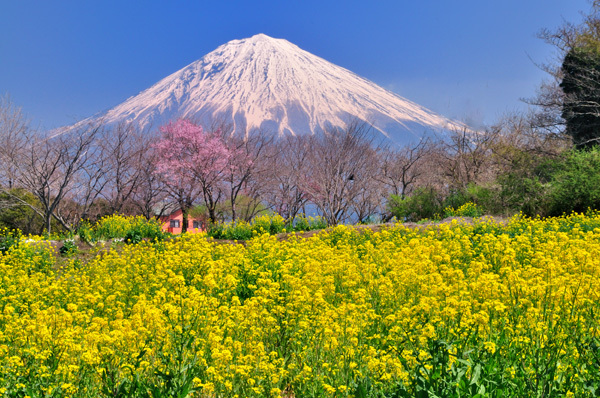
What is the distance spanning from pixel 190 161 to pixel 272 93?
14284 cm

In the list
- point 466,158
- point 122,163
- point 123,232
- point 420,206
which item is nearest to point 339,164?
point 420,206

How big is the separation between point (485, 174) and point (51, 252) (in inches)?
956

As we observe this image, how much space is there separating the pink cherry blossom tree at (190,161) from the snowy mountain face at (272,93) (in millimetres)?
101659

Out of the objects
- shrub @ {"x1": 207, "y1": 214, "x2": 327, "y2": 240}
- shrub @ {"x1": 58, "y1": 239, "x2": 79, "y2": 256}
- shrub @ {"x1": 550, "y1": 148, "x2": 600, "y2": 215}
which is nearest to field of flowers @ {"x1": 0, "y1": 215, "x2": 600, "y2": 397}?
shrub @ {"x1": 58, "y1": 239, "x2": 79, "y2": 256}

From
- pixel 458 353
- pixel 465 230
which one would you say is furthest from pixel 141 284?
pixel 465 230

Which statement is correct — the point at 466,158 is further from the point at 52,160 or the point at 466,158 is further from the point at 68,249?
the point at 52,160

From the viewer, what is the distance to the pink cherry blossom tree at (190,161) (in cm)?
3075

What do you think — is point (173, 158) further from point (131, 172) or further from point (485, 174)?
point (485, 174)

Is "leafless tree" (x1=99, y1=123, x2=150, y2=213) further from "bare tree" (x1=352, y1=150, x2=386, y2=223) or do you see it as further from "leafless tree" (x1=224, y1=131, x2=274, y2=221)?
"bare tree" (x1=352, y1=150, x2=386, y2=223)

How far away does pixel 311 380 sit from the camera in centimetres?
423

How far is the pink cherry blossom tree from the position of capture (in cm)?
3075

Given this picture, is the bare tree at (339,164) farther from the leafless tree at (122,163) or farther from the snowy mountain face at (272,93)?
the snowy mountain face at (272,93)

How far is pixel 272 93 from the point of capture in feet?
557

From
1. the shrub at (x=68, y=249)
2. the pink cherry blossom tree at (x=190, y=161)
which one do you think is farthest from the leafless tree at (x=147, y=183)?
the shrub at (x=68, y=249)
